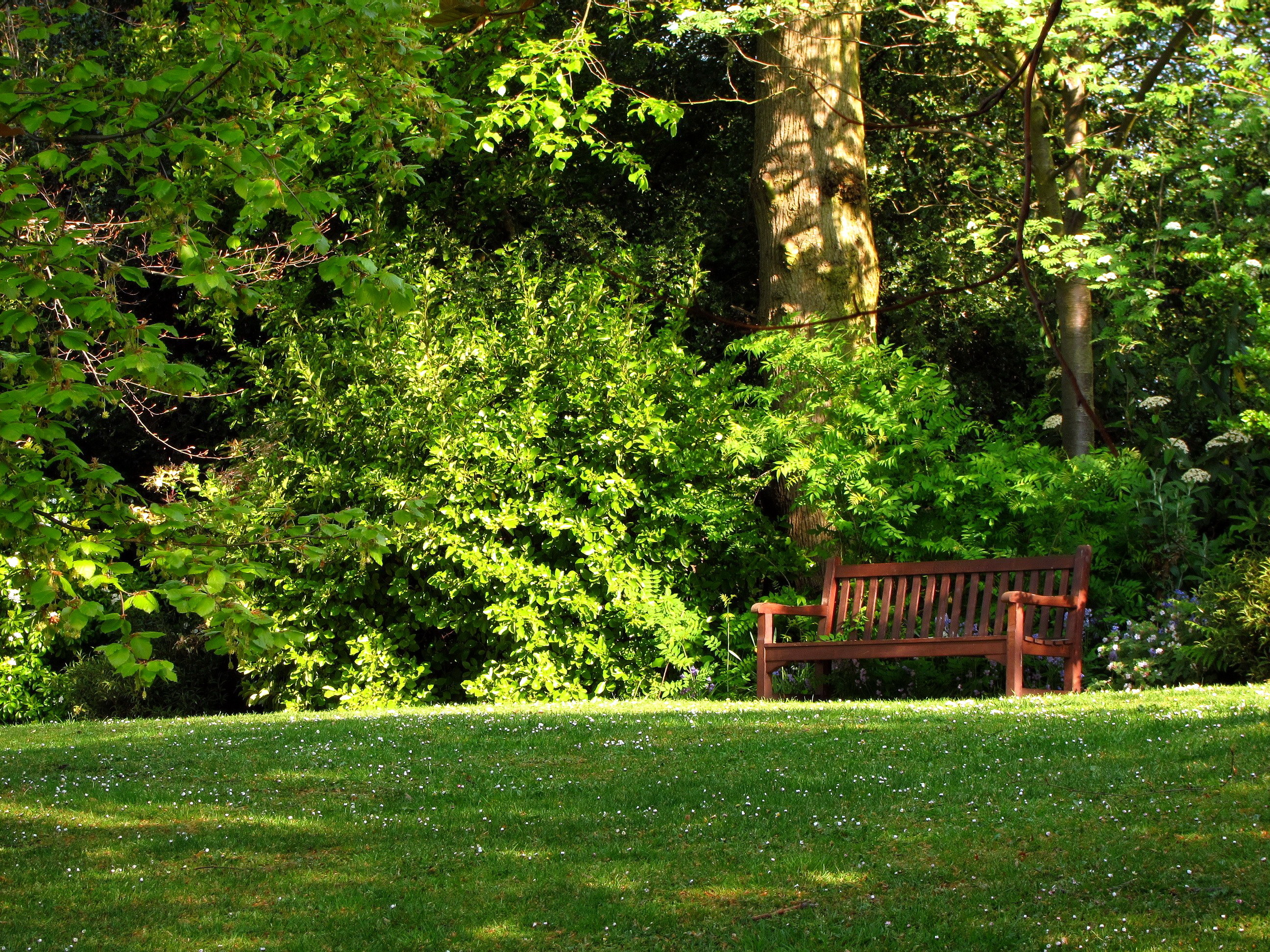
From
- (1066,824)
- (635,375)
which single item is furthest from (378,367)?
(1066,824)

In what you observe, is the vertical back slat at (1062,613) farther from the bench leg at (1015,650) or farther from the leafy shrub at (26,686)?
the leafy shrub at (26,686)

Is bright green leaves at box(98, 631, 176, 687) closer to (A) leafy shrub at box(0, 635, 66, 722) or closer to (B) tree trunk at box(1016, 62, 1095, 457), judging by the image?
(B) tree trunk at box(1016, 62, 1095, 457)

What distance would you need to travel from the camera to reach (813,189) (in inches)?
446

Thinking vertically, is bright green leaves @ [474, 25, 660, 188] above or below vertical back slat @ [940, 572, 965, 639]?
above

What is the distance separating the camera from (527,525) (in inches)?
404

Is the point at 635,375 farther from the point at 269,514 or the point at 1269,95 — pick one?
the point at 1269,95

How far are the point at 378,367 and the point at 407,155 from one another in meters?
3.97

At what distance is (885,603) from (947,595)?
443mm

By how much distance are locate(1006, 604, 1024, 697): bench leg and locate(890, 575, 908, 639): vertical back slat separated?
0.90m

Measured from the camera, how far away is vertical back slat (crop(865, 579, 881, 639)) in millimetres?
8875

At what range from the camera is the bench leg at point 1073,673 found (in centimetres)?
813

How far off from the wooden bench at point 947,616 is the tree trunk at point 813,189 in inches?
113

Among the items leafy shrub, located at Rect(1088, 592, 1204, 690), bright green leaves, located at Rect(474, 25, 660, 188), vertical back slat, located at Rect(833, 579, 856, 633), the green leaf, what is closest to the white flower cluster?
leafy shrub, located at Rect(1088, 592, 1204, 690)

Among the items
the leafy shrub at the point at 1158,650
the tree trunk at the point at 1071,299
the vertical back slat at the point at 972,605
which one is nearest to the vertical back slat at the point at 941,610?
the vertical back slat at the point at 972,605
